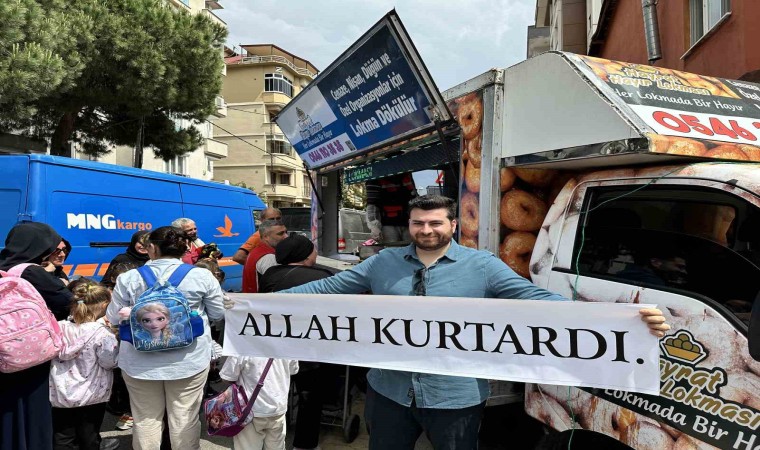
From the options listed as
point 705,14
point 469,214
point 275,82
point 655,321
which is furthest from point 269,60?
point 655,321

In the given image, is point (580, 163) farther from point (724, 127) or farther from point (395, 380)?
point (395, 380)

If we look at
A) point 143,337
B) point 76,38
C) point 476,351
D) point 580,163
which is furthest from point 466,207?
point 76,38

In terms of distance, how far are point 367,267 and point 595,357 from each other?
1.12 metres

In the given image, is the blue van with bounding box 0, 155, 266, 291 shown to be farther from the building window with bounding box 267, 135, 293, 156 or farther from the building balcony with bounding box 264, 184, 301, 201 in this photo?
the building balcony with bounding box 264, 184, 301, 201

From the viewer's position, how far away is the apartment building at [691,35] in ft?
18.6

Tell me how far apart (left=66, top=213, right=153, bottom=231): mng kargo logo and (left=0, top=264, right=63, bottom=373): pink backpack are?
3.39 meters

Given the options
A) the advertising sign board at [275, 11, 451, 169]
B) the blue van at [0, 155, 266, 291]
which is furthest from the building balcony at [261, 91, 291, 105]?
the advertising sign board at [275, 11, 451, 169]

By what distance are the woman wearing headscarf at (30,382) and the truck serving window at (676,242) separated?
120 inches

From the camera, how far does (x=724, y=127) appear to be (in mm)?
2762

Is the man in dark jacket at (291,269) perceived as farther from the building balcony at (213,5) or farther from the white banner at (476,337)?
the building balcony at (213,5)

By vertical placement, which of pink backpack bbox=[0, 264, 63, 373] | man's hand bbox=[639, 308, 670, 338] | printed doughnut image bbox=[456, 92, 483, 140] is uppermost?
printed doughnut image bbox=[456, 92, 483, 140]

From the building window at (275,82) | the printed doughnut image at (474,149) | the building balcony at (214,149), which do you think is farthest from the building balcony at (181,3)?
the printed doughnut image at (474,149)

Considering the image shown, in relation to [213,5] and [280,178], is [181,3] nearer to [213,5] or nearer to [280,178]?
[213,5]

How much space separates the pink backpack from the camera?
2672 millimetres
